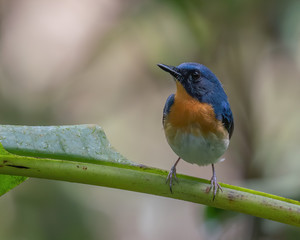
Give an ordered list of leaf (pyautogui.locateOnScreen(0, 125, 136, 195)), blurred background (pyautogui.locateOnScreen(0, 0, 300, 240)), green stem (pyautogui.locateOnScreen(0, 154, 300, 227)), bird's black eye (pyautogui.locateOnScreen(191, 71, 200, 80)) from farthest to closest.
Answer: blurred background (pyautogui.locateOnScreen(0, 0, 300, 240)) < bird's black eye (pyautogui.locateOnScreen(191, 71, 200, 80)) < leaf (pyautogui.locateOnScreen(0, 125, 136, 195)) < green stem (pyautogui.locateOnScreen(0, 154, 300, 227))

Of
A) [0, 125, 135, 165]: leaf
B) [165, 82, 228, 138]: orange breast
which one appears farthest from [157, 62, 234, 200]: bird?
[0, 125, 135, 165]: leaf

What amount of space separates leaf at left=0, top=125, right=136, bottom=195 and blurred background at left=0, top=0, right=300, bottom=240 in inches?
44.4

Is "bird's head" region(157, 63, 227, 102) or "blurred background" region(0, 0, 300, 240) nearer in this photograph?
"bird's head" region(157, 63, 227, 102)

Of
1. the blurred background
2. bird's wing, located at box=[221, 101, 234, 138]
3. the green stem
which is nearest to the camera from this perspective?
the green stem

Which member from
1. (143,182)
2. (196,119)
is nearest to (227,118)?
(196,119)

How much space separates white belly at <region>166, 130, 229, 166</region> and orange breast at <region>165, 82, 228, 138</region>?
0.03 meters

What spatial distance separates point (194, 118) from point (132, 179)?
1157 millimetres

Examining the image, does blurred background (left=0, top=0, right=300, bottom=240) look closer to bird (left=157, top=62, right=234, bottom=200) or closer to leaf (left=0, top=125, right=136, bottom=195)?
bird (left=157, top=62, right=234, bottom=200)

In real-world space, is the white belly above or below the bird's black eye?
below

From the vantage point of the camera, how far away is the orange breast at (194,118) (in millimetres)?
2719

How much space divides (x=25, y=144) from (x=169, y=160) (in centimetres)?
398

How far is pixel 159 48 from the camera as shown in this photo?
4.11m

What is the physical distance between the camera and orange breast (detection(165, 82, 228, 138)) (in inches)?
107

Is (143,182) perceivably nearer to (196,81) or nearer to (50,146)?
(50,146)
